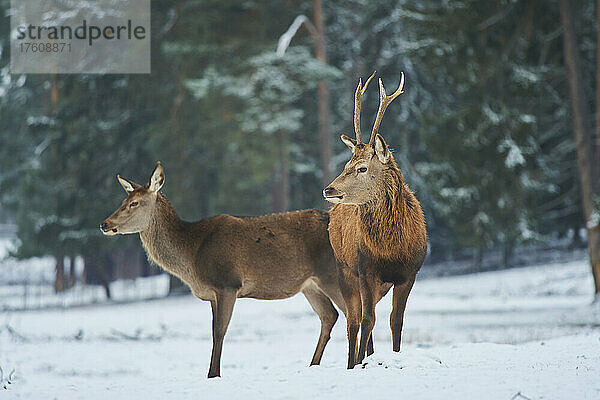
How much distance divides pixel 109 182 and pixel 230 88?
4858 mm

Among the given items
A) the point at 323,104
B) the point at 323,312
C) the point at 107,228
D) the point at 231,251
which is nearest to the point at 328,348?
the point at 323,312

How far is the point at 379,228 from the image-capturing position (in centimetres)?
764

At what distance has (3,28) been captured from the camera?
2689 centimetres

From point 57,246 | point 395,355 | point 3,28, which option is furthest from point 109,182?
point 395,355

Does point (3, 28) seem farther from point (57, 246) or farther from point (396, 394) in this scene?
point (396, 394)

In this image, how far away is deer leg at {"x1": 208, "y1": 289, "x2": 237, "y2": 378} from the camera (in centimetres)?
828

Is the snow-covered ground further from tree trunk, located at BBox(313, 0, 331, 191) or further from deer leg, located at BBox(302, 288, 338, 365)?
tree trunk, located at BBox(313, 0, 331, 191)

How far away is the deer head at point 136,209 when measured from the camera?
8.56 m

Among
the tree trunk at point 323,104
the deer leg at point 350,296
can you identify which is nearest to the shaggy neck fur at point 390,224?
the deer leg at point 350,296

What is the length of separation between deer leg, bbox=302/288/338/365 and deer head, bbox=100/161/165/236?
1.98 metres

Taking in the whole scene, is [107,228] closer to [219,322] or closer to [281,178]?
[219,322]

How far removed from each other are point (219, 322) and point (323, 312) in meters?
1.36

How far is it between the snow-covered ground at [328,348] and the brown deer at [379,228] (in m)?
0.51

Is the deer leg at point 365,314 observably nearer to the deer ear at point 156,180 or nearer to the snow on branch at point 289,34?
the deer ear at point 156,180
